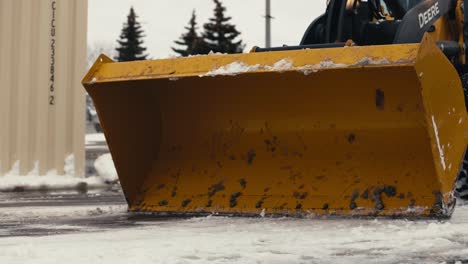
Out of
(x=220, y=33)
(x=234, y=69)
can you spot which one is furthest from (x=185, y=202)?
(x=220, y=33)

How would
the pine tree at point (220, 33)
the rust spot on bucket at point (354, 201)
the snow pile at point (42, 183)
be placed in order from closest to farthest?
the rust spot on bucket at point (354, 201) < the snow pile at point (42, 183) < the pine tree at point (220, 33)

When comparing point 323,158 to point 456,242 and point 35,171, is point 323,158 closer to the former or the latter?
point 456,242

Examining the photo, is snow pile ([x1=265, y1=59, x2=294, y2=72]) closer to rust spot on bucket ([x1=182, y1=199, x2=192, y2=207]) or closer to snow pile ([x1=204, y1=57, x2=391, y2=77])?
snow pile ([x1=204, y1=57, x2=391, y2=77])

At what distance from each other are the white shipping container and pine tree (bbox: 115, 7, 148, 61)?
39.2 meters

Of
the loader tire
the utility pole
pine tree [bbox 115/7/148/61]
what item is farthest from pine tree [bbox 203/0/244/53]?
the loader tire

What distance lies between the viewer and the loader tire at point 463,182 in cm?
511

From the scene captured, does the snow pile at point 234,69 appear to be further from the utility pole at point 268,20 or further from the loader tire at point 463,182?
the utility pole at point 268,20

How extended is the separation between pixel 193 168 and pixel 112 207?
0.86 metres

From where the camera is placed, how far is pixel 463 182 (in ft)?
16.8

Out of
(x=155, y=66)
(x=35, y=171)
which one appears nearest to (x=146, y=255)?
(x=155, y=66)

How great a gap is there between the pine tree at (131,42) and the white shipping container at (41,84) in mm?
39159

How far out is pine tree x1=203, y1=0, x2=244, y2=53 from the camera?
37969mm

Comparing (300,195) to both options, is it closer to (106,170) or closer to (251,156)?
(251,156)

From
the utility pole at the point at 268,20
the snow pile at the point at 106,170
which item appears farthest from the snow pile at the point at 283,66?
the utility pole at the point at 268,20
